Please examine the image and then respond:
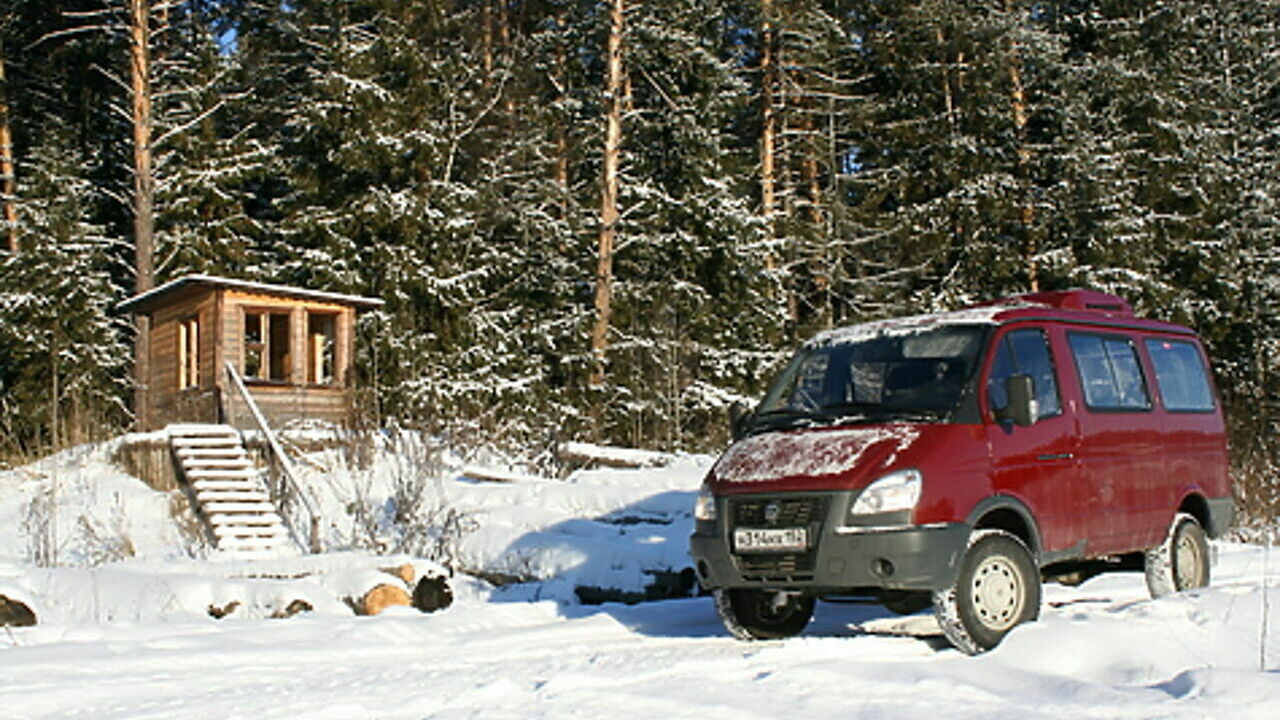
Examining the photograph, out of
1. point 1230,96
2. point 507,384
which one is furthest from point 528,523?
point 1230,96

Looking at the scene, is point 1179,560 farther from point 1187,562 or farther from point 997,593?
point 997,593

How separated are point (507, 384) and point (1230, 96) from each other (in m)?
22.5

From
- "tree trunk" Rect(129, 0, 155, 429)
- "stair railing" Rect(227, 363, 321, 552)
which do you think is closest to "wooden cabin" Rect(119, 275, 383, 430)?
"tree trunk" Rect(129, 0, 155, 429)

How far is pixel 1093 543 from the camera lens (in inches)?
318

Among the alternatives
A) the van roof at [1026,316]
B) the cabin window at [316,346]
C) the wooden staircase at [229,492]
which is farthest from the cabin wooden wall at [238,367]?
the van roof at [1026,316]

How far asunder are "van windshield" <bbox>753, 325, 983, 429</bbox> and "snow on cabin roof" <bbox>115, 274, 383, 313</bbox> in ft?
50.8

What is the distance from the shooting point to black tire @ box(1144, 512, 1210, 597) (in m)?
8.80

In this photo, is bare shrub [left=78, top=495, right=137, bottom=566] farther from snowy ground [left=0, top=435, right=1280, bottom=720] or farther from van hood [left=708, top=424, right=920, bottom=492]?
van hood [left=708, top=424, right=920, bottom=492]

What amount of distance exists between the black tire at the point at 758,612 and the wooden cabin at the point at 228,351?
1402cm

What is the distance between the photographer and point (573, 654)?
7398 mm

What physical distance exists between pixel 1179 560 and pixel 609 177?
20.4m

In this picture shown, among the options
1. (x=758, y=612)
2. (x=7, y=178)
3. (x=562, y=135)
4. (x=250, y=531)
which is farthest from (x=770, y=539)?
(x=7, y=178)

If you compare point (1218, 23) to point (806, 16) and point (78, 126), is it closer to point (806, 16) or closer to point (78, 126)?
point (806, 16)

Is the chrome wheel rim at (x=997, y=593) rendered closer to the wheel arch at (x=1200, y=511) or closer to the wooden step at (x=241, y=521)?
the wheel arch at (x=1200, y=511)
